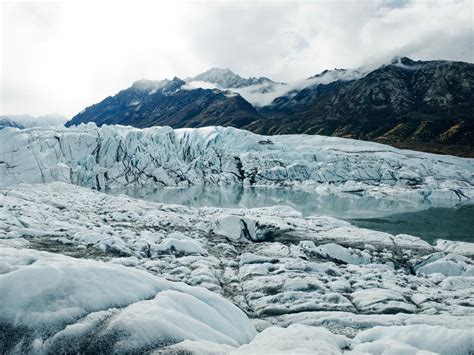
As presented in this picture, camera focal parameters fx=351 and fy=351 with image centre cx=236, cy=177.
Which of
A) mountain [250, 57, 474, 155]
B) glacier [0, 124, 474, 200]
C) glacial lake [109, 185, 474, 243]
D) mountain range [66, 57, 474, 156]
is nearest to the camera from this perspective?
glacial lake [109, 185, 474, 243]

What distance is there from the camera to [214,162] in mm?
62031

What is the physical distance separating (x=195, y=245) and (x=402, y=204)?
30.8 meters

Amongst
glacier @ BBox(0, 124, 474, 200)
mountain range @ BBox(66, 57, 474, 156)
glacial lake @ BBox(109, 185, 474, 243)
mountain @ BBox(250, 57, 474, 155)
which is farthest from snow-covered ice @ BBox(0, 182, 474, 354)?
mountain range @ BBox(66, 57, 474, 156)

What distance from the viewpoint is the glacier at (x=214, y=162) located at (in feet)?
137

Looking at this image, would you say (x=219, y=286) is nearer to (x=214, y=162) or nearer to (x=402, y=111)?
(x=214, y=162)

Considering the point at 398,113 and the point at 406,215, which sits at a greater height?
the point at 398,113

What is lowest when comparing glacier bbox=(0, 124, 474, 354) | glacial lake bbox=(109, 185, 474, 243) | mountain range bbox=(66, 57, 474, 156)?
glacial lake bbox=(109, 185, 474, 243)

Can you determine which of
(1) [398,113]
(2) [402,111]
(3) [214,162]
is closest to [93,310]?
(3) [214,162]

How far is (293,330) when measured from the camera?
5.01 m

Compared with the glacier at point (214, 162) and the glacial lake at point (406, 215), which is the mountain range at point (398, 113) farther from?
the glacial lake at point (406, 215)

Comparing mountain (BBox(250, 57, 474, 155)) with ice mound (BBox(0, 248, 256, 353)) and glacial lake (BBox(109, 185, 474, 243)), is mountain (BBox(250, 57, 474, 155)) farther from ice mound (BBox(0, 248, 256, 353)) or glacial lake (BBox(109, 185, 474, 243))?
ice mound (BBox(0, 248, 256, 353))

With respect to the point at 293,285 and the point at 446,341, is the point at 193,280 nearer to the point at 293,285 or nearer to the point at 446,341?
the point at 293,285

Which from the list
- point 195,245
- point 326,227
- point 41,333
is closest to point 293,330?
point 41,333

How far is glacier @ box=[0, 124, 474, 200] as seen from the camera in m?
41.8
